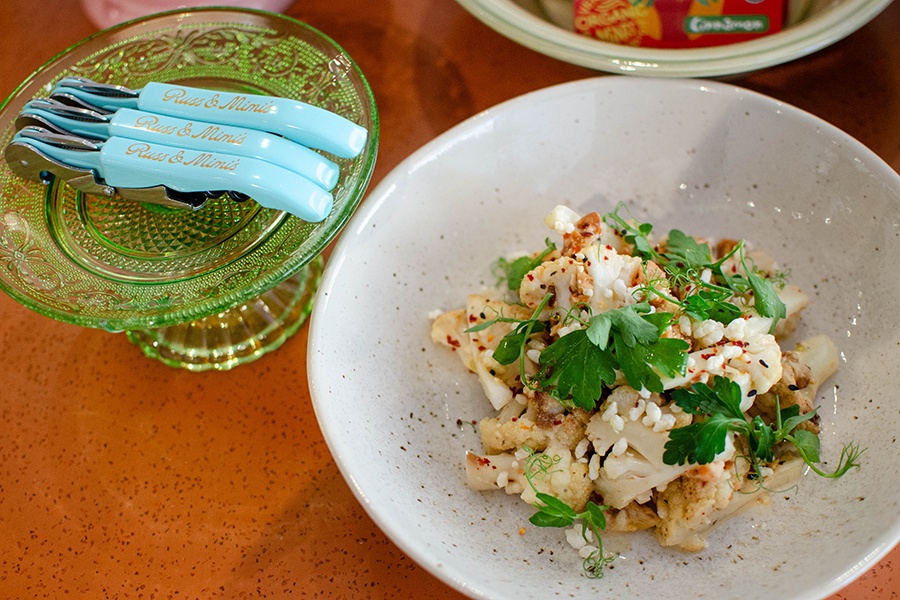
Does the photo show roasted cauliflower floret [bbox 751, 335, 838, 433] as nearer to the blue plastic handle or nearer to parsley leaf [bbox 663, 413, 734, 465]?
parsley leaf [bbox 663, 413, 734, 465]

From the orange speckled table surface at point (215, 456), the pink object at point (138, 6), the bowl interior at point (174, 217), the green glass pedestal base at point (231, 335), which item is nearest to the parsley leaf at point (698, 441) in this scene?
the orange speckled table surface at point (215, 456)

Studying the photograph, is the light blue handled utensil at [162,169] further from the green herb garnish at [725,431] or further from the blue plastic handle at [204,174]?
the green herb garnish at [725,431]

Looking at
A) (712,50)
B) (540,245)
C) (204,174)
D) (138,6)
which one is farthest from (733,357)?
(138,6)

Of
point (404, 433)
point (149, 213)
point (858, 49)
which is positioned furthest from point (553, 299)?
point (858, 49)

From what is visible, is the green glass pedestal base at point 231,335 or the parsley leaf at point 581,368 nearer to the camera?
the parsley leaf at point 581,368

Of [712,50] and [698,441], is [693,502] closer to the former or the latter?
[698,441]

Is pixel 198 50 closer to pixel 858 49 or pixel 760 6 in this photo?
pixel 760 6

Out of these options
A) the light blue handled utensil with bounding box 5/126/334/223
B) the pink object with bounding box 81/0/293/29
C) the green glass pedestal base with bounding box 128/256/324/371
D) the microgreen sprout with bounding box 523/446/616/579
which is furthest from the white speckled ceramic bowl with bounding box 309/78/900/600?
the pink object with bounding box 81/0/293/29
